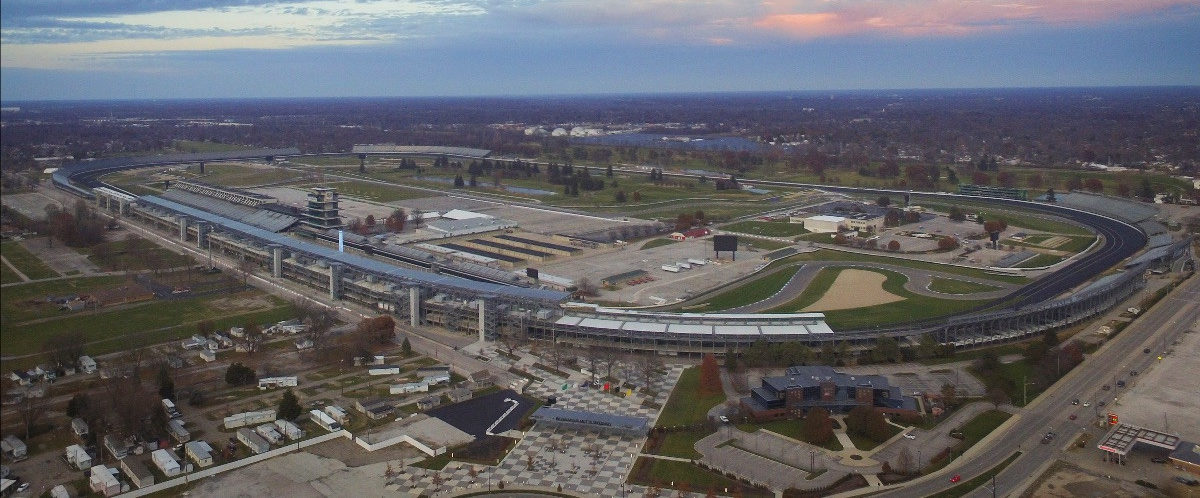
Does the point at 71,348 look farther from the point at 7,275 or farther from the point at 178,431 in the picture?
the point at 7,275

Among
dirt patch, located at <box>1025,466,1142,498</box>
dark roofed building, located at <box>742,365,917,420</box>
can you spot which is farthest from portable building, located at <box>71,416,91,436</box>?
dirt patch, located at <box>1025,466,1142,498</box>

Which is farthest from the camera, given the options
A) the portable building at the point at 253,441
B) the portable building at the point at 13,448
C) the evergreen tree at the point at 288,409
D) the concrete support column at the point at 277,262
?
the concrete support column at the point at 277,262

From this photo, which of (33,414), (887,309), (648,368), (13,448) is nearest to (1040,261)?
(887,309)

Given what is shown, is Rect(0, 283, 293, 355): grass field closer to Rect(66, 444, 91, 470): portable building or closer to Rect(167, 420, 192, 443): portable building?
Rect(167, 420, 192, 443): portable building

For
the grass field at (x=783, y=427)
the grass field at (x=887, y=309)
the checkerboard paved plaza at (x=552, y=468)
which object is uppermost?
the grass field at (x=887, y=309)

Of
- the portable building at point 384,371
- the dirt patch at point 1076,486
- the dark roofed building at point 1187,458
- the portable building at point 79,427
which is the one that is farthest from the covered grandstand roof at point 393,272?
the dark roofed building at point 1187,458

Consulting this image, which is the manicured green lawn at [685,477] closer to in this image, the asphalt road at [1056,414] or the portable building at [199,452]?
the asphalt road at [1056,414]
